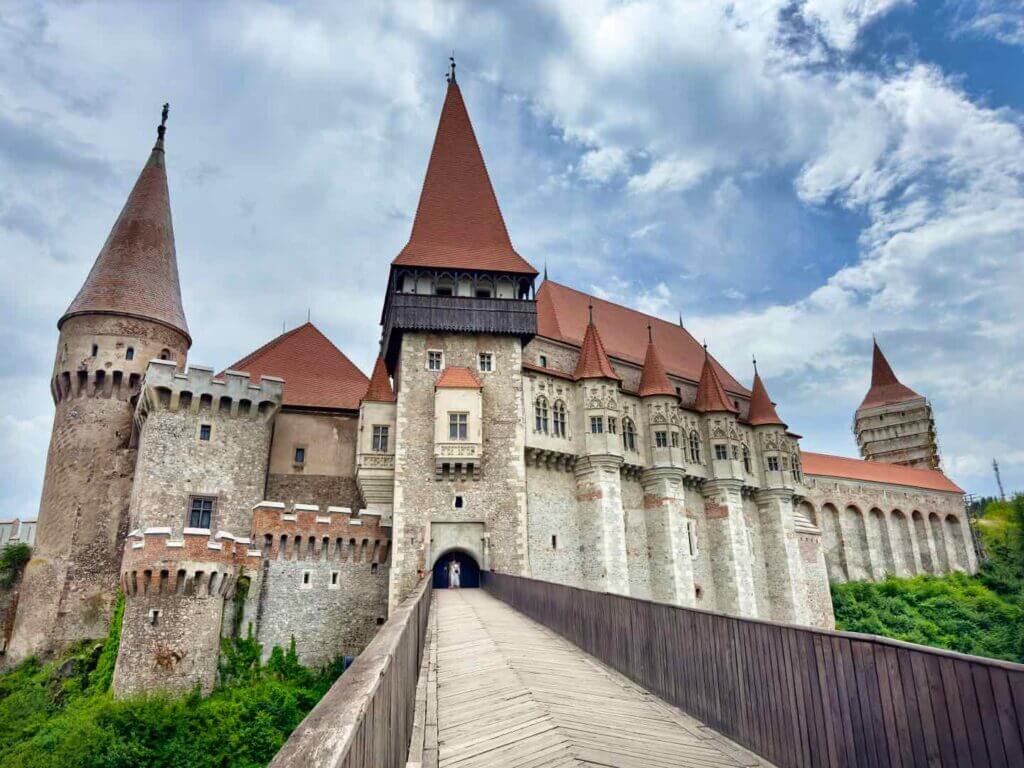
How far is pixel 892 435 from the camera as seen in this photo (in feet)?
174

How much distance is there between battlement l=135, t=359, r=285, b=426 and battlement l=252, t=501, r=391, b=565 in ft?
11.7

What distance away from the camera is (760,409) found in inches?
1302

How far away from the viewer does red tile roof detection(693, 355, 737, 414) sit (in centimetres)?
3070

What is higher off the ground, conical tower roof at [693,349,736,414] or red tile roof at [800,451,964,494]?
conical tower roof at [693,349,736,414]

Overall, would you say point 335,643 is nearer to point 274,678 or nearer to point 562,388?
point 274,678

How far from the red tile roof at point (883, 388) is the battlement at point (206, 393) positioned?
48624 mm

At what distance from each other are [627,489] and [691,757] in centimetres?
2222

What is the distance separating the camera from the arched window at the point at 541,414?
25031mm

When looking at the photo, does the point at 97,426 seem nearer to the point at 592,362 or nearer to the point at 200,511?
the point at 200,511

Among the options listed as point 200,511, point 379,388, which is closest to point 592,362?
point 379,388

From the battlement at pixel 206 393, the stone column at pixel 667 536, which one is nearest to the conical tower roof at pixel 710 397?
the stone column at pixel 667 536

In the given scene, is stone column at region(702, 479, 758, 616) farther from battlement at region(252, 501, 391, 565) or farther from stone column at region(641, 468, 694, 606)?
battlement at region(252, 501, 391, 565)

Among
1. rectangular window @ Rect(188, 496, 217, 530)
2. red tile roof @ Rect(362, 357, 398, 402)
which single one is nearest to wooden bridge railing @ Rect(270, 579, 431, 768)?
rectangular window @ Rect(188, 496, 217, 530)

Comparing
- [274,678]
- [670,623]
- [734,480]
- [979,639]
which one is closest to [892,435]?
[979,639]
